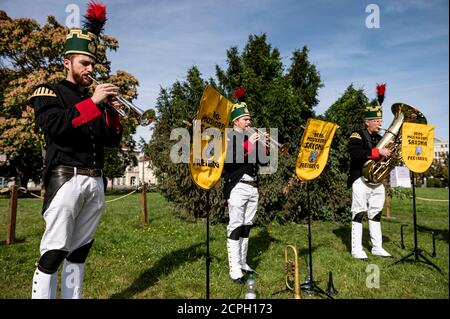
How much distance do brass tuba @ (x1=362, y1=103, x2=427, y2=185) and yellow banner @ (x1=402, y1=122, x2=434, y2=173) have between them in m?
0.89

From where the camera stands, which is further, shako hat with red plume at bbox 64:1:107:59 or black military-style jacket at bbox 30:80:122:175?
shako hat with red plume at bbox 64:1:107:59

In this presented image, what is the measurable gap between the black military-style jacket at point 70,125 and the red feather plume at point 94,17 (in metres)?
0.84

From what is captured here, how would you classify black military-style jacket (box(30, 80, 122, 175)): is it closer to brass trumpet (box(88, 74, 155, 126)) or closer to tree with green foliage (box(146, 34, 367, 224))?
brass trumpet (box(88, 74, 155, 126))

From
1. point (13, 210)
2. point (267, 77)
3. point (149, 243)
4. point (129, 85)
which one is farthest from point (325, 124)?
point (129, 85)

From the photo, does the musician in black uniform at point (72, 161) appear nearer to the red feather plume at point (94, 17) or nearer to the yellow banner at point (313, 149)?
the red feather plume at point (94, 17)

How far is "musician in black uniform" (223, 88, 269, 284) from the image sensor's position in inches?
219

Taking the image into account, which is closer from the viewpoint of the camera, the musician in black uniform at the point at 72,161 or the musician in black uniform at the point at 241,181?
the musician in black uniform at the point at 72,161

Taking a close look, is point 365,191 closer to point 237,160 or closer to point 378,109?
point 378,109

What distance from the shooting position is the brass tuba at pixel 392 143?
22.5 ft

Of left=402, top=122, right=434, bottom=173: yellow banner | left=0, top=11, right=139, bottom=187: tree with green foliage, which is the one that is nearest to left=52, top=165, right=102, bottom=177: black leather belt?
left=402, top=122, right=434, bottom=173: yellow banner

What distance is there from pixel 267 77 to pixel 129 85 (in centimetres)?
1800

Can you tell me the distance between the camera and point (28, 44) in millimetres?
22406

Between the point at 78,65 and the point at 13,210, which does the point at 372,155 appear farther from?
the point at 13,210


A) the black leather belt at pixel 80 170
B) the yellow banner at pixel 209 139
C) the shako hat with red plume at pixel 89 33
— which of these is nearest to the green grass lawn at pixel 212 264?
the yellow banner at pixel 209 139
